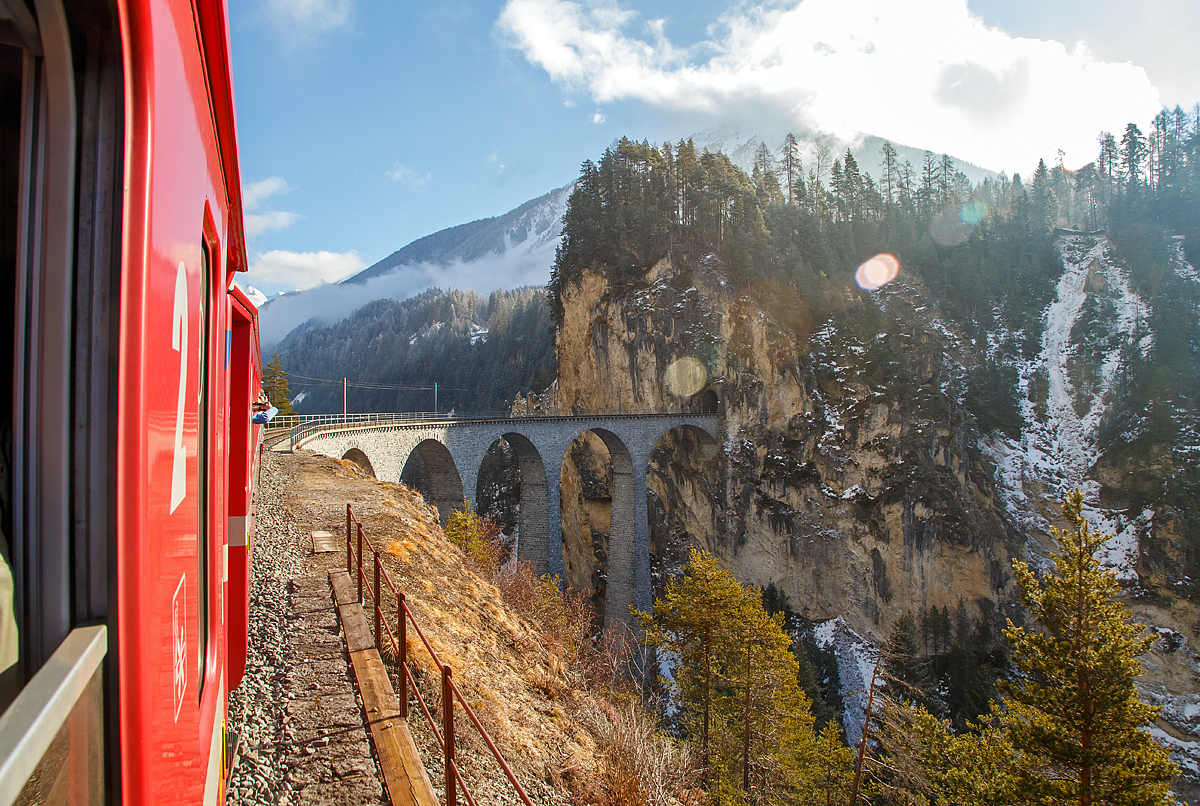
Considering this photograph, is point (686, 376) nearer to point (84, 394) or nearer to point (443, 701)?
point (443, 701)

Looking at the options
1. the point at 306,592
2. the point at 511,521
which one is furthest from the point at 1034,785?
the point at 511,521

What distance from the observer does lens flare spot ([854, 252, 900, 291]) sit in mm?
36844

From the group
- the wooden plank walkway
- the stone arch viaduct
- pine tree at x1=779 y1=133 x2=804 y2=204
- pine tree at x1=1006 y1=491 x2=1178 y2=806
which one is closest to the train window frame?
the wooden plank walkway

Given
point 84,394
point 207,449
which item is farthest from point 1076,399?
point 84,394

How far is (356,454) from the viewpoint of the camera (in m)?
18.5

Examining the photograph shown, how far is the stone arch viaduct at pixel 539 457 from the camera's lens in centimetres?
1845

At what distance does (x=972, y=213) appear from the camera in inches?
1880

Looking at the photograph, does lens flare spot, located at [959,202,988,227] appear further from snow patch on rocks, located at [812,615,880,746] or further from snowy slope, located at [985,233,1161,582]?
snow patch on rocks, located at [812,615,880,746]

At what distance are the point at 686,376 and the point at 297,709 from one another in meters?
30.2

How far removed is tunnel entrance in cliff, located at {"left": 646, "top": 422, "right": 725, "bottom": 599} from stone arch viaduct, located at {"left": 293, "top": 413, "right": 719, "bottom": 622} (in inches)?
58.7

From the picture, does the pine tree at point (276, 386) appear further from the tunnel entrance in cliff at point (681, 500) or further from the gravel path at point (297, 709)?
the gravel path at point (297, 709)

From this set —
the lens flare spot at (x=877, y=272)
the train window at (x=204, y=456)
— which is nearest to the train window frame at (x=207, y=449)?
the train window at (x=204, y=456)

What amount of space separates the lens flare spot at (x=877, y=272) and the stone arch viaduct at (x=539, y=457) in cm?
1416

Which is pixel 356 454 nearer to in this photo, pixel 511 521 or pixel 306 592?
pixel 306 592
